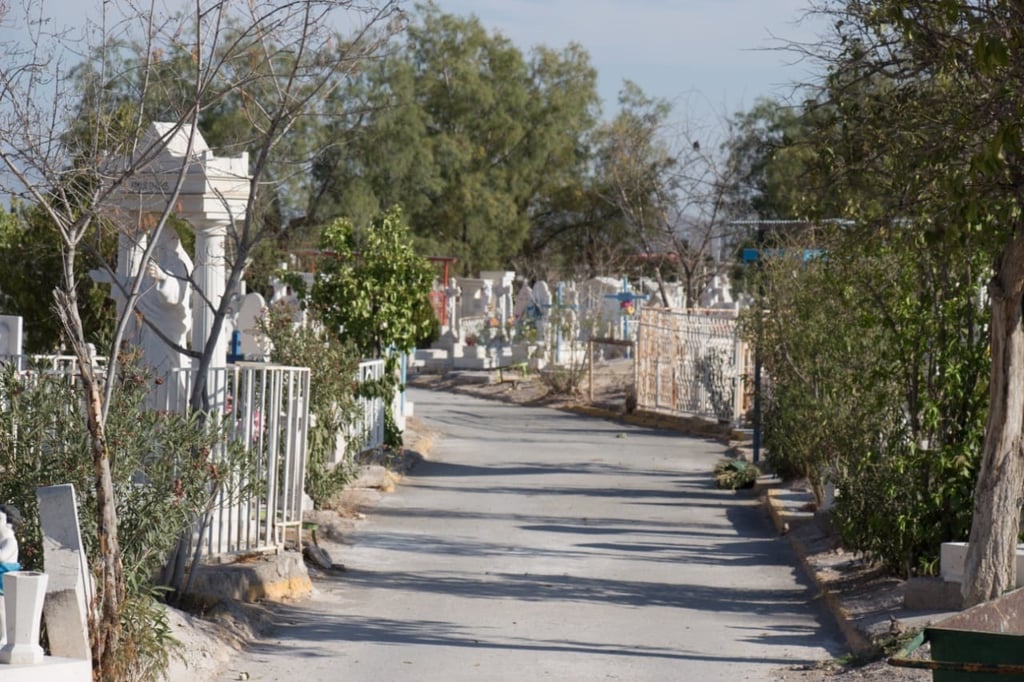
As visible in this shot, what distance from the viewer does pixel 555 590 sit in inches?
455

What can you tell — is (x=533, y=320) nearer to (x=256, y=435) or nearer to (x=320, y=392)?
(x=320, y=392)

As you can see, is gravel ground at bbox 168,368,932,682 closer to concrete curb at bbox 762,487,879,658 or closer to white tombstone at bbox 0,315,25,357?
concrete curb at bbox 762,487,879,658

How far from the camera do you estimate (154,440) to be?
25.9 feet

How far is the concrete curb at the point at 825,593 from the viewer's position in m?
9.42

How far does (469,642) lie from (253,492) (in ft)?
5.84

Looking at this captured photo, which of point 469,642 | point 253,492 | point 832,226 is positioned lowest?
point 469,642

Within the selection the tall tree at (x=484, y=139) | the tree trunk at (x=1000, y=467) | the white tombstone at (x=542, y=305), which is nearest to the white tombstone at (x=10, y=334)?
the tree trunk at (x=1000, y=467)

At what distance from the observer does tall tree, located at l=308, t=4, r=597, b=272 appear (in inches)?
2110

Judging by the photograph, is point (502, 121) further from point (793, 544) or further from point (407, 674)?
point (407, 674)

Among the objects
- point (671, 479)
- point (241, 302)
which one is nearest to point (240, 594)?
point (671, 479)

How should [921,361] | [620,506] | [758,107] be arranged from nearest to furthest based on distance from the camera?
1. [921,361]
2. [620,506]
3. [758,107]

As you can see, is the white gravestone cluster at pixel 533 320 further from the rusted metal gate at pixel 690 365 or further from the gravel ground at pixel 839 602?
the gravel ground at pixel 839 602

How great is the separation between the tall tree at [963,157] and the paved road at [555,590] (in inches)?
66.5

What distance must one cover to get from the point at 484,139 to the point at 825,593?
151 ft
